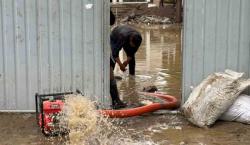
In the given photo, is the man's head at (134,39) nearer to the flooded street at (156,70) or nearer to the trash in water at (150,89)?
the flooded street at (156,70)

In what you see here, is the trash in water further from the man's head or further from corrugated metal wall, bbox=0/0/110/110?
corrugated metal wall, bbox=0/0/110/110

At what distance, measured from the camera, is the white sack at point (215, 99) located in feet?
23.6

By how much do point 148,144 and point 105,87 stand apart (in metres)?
1.69

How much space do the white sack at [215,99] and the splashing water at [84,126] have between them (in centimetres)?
101

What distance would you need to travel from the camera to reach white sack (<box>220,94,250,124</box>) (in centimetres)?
739

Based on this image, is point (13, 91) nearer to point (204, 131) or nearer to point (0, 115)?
point (0, 115)

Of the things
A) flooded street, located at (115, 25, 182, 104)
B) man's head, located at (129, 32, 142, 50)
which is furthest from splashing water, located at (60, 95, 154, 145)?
man's head, located at (129, 32, 142, 50)

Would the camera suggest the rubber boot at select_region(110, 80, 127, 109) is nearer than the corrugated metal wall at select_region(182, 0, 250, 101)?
No

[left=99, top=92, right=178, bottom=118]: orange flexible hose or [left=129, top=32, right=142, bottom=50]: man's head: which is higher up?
[left=129, top=32, right=142, bottom=50]: man's head

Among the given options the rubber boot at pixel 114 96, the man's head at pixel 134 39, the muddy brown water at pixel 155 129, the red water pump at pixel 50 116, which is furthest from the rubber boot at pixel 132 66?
the red water pump at pixel 50 116

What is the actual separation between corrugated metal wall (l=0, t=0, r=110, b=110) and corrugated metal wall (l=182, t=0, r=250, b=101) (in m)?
1.23

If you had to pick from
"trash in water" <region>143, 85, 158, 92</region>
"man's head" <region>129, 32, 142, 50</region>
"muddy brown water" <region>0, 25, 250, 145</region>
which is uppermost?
"man's head" <region>129, 32, 142, 50</region>

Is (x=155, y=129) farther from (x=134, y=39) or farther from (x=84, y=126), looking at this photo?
(x=134, y=39)

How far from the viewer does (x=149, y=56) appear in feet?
46.5
